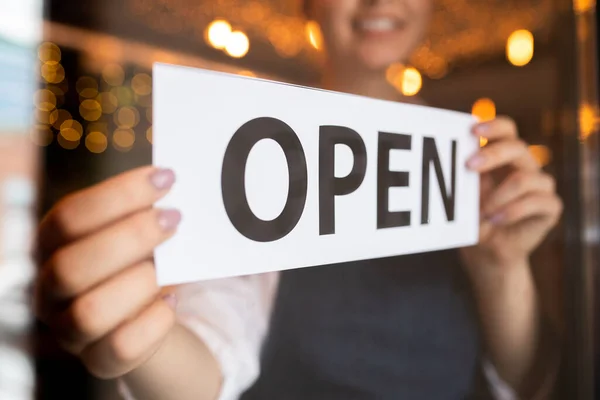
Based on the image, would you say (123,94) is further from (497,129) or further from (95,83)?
(497,129)

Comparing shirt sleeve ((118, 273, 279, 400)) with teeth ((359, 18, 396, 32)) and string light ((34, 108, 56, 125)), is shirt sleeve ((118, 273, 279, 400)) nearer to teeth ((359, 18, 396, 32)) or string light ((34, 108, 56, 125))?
string light ((34, 108, 56, 125))

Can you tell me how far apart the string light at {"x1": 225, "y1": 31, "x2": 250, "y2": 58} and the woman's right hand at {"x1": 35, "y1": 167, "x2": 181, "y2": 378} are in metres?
0.13

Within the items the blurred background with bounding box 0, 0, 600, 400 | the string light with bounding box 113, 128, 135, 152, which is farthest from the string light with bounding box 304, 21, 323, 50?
the string light with bounding box 113, 128, 135, 152

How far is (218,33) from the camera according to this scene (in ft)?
1.35

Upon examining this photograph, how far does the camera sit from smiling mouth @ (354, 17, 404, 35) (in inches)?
20.5

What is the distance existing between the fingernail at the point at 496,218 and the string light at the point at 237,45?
399 millimetres

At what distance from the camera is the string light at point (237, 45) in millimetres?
404

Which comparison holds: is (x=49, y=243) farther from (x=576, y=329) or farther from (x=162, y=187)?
(x=576, y=329)

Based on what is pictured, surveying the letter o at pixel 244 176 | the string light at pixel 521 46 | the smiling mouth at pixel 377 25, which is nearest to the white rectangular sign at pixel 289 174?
the letter o at pixel 244 176

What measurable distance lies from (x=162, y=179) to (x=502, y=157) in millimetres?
463

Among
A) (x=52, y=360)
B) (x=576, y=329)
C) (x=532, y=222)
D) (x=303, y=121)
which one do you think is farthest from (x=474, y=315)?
(x=52, y=360)

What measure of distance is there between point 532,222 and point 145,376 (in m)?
0.58

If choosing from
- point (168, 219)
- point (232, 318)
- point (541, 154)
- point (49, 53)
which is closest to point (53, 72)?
point (49, 53)

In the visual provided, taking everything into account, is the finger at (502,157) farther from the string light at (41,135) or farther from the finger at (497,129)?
the string light at (41,135)
